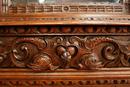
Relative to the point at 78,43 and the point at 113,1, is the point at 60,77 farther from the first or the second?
the point at 113,1

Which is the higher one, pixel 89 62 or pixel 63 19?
pixel 63 19

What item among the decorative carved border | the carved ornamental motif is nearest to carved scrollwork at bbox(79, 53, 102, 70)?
the carved ornamental motif

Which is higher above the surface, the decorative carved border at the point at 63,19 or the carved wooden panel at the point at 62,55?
the decorative carved border at the point at 63,19

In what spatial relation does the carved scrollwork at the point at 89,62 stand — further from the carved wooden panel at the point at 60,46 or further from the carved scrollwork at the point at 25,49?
the carved scrollwork at the point at 25,49

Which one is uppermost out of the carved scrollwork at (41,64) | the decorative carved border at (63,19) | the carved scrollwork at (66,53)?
the decorative carved border at (63,19)

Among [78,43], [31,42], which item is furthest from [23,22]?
[78,43]

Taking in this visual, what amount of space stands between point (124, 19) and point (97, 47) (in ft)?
0.37

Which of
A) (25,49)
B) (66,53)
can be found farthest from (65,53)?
(25,49)

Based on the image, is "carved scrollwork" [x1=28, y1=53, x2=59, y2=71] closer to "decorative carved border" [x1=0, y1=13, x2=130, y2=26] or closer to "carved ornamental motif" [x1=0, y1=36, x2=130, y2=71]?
"carved ornamental motif" [x1=0, y1=36, x2=130, y2=71]

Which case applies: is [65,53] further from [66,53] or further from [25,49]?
[25,49]

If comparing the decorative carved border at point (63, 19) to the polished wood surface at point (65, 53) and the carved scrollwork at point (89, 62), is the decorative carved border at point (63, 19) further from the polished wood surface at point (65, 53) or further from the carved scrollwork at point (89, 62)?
the carved scrollwork at point (89, 62)

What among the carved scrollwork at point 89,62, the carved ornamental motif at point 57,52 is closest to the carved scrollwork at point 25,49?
the carved ornamental motif at point 57,52

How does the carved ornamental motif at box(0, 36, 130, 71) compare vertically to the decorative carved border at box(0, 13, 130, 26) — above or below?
below

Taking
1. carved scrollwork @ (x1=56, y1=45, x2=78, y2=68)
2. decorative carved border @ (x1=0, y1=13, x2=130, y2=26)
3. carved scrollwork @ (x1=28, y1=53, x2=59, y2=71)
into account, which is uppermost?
decorative carved border @ (x1=0, y1=13, x2=130, y2=26)
